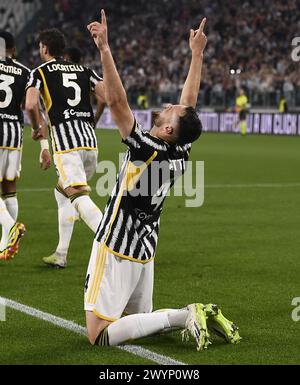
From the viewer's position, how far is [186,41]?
45.7 m

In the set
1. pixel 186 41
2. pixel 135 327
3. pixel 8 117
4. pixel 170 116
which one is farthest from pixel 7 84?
pixel 186 41

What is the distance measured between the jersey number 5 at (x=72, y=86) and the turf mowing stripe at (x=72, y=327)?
242 cm

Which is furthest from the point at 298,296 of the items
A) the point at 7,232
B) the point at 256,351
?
the point at 7,232

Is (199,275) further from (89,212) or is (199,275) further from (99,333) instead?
(99,333)

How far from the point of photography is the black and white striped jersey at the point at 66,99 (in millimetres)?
9203

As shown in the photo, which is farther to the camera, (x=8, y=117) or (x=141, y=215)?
(x=8, y=117)

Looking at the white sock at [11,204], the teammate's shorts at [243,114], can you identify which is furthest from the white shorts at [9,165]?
the teammate's shorts at [243,114]

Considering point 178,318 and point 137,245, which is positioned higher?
point 137,245

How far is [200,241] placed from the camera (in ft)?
36.4

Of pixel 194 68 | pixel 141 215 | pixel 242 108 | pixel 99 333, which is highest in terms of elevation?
pixel 194 68

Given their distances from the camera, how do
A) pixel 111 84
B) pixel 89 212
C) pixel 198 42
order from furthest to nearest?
pixel 89 212, pixel 198 42, pixel 111 84

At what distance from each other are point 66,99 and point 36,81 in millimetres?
354

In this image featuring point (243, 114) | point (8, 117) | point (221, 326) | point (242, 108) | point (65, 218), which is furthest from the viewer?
point (243, 114)

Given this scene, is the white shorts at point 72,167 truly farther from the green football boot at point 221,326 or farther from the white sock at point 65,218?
the green football boot at point 221,326
